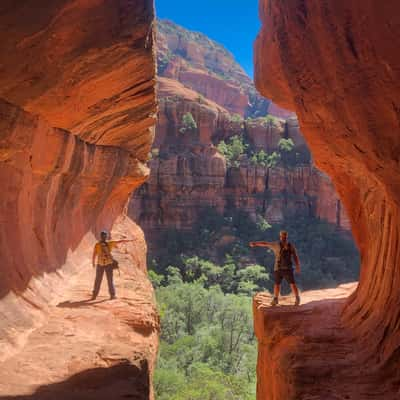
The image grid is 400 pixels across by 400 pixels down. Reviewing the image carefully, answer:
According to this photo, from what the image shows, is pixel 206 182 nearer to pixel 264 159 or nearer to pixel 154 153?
pixel 154 153

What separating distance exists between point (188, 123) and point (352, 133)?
28.0 meters

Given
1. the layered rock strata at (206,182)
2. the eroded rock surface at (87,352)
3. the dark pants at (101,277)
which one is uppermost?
the layered rock strata at (206,182)

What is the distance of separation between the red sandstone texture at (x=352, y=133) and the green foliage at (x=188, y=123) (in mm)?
25570

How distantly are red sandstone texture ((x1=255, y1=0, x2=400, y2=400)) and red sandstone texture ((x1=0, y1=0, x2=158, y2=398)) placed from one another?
1.84 metres

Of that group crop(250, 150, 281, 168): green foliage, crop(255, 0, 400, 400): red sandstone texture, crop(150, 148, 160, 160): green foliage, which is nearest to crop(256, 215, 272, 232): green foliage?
crop(250, 150, 281, 168): green foliage

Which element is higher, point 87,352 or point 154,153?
point 154,153

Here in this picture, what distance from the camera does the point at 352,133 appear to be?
433 centimetres

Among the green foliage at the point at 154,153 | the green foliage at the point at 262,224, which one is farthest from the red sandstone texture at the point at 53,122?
the green foliage at the point at 262,224

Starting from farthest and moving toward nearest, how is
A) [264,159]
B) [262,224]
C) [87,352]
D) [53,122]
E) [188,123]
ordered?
[264,159] < [262,224] < [188,123] < [53,122] < [87,352]

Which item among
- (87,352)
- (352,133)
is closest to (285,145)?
(352,133)

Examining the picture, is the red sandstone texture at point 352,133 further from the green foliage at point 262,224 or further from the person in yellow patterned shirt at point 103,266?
the green foliage at point 262,224

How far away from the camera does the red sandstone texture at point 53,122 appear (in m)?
4.18

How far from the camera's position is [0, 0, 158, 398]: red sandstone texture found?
165 inches

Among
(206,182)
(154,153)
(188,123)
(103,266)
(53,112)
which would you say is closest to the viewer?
(53,112)
